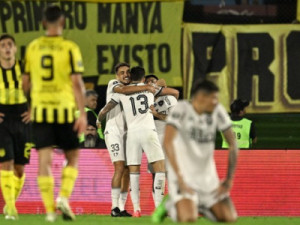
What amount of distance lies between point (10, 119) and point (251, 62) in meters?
6.86

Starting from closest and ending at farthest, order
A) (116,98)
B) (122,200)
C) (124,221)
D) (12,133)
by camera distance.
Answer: (12,133)
(124,221)
(116,98)
(122,200)

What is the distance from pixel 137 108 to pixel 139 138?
1.14ft

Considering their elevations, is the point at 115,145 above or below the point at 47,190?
below

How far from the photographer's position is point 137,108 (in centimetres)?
1363

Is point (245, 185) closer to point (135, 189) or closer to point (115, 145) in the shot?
point (135, 189)

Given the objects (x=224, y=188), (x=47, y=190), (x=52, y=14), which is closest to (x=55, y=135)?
(x=47, y=190)

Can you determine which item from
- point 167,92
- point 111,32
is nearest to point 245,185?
point 167,92

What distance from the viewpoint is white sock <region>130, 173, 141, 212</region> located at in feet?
44.4

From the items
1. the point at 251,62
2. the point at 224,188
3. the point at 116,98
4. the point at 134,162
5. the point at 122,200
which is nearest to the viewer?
the point at 224,188

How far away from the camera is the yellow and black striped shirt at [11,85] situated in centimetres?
1162

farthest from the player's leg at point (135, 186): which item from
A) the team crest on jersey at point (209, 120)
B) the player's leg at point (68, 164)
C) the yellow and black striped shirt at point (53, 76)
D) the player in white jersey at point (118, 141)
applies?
the team crest on jersey at point (209, 120)

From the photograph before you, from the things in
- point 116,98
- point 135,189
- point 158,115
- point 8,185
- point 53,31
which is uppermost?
point 53,31

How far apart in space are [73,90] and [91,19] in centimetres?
749

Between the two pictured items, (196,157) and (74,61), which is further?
(74,61)
